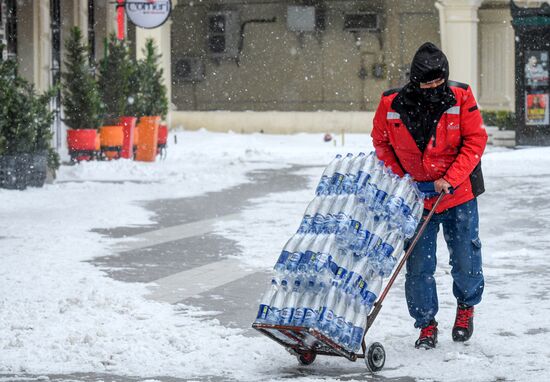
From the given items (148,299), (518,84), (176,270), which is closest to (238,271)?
(176,270)

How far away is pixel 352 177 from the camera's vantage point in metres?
6.89

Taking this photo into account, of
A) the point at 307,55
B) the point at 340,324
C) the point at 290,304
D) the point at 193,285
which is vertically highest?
the point at 307,55

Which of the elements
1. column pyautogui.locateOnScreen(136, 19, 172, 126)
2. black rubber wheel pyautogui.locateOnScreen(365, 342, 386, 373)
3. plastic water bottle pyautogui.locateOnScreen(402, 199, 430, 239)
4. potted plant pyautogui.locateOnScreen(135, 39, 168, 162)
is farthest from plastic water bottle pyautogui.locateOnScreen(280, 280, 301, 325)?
column pyautogui.locateOnScreen(136, 19, 172, 126)

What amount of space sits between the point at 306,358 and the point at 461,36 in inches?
1128

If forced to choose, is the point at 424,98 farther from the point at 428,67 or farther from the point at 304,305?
the point at 304,305

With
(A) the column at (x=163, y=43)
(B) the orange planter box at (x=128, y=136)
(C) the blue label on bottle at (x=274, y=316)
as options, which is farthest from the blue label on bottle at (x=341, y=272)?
(A) the column at (x=163, y=43)

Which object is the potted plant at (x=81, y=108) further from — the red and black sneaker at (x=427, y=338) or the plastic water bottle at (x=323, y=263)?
the plastic water bottle at (x=323, y=263)

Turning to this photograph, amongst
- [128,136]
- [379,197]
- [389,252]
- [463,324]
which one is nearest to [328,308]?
[389,252]

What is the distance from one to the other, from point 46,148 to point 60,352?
1182 centimetres

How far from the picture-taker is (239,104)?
38.6 metres

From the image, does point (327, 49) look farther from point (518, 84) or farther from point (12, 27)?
point (12, 27)

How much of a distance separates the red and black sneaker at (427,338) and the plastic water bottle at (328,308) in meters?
0.89

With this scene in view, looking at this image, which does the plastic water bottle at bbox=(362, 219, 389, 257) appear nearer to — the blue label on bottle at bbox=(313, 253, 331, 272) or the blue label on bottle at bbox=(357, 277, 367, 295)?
the blue label on bottle at bbox=(357, 277, 367, 295)

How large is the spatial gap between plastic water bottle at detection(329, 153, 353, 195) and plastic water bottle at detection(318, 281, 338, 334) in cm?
57
